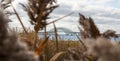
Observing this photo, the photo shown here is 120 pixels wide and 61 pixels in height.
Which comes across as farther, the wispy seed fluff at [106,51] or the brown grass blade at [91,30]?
the brown grass blade at [91,30]

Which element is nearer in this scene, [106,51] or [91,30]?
[106,51]

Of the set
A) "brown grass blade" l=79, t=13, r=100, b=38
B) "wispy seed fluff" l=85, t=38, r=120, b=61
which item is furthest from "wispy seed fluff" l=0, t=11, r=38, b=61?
"brown grass blade" l=79, t=13, r=100, b=38

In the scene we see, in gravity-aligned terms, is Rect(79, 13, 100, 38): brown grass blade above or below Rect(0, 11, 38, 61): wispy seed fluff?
above

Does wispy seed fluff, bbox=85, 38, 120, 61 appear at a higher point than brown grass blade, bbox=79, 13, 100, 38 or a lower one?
lower

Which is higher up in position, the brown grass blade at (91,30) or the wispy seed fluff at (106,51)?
the brown grass blade at (91,30)

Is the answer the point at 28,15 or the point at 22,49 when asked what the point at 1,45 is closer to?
the point at 22,49

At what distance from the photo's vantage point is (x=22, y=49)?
0.70 m

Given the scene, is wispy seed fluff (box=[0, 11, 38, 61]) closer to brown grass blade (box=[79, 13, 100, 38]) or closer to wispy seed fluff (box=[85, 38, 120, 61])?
wispy seed fluff (box=[85, 38, 120, 61])

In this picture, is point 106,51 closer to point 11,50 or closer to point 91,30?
point 11,50

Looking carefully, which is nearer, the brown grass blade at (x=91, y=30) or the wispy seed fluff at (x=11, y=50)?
the wispy seed fluff at (x=11, y=50)

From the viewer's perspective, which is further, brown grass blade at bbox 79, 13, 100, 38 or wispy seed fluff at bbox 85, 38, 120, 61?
brown grass blade at bbox 79, 13, 100, 38

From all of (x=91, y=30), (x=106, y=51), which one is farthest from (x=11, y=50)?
(x=91, y=30)

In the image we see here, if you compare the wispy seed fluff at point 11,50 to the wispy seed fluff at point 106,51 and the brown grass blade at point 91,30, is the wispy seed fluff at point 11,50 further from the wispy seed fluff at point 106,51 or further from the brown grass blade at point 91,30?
the brown grass blade at point 91,30

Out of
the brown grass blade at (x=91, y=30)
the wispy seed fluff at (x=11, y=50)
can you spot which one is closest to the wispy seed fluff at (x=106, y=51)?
the wispy seed fluff at (x=11, y=50)
